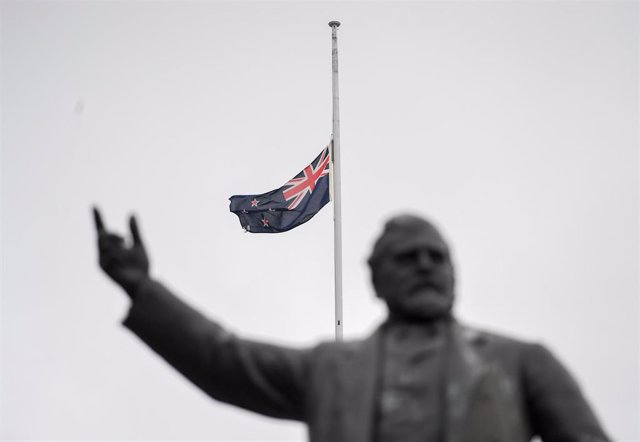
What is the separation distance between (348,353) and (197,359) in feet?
2.74

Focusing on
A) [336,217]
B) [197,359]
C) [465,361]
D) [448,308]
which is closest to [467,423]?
[465,361]

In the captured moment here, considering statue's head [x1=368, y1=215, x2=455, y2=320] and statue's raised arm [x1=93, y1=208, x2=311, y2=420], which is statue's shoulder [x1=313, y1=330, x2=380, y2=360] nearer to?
statue's raised arm [x1=93, y1=208, x2=311, y2=420]

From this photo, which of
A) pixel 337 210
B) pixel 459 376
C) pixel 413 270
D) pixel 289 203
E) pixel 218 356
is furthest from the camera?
pixel 289 203

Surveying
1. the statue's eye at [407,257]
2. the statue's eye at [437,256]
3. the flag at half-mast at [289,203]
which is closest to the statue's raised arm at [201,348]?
the statue's eye at [407,257]

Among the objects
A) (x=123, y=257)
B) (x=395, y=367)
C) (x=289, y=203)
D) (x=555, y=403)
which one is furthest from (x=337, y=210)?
(x=555, y=403)

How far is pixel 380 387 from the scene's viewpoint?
17.0 ft

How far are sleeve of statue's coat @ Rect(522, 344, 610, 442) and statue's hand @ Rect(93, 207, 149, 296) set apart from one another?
84.4 inches

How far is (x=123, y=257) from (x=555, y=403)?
2431mm

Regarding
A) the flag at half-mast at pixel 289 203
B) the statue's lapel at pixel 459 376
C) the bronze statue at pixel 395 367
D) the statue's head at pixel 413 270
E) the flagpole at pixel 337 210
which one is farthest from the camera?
the flag at half-mast at pixel 289 203

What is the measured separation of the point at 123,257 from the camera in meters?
5.62

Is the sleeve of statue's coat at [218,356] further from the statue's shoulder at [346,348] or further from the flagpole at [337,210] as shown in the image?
the flagpole at [337,210]

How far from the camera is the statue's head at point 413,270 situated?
5.38m

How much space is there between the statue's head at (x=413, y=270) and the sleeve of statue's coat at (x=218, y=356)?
1.97ft

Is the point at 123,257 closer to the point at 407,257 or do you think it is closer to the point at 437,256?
the point at 407,257
